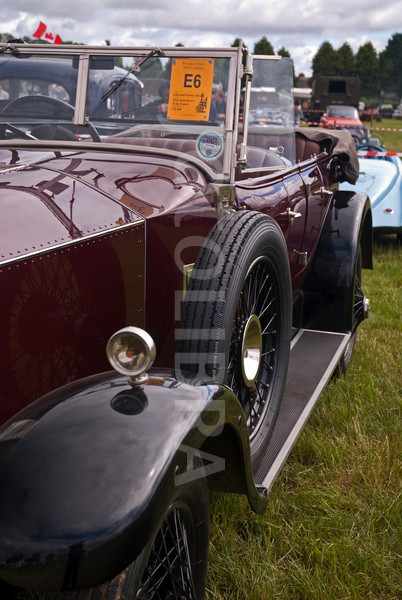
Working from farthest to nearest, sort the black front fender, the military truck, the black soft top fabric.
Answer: the military truck → the black soft top fabric → the black front fender

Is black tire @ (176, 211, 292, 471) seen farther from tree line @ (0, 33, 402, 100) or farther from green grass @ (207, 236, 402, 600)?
tree line @ (0, 33, 402, 100)

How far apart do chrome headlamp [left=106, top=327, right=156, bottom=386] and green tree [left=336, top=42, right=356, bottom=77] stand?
67.2 metres

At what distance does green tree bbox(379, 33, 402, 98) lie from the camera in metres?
75.3

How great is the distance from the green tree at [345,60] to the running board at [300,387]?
65.3 meters

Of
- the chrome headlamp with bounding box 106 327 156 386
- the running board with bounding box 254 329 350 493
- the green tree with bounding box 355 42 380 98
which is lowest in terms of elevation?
the running board with bounding box 254 329 350 493

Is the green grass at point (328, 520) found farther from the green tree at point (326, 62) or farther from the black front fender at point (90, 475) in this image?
the green tree at point (326, 62)

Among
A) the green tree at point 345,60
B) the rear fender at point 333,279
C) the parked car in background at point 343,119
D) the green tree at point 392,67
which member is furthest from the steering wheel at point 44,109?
the green tree at point 392,67

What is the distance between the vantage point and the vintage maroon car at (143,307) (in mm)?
1304

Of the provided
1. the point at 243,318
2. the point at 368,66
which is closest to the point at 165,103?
the point at 243,318

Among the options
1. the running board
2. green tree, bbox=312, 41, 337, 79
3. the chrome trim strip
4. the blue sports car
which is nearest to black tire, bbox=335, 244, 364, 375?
the running board

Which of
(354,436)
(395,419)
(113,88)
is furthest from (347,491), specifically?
(113,88)

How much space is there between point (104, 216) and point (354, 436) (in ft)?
5.46

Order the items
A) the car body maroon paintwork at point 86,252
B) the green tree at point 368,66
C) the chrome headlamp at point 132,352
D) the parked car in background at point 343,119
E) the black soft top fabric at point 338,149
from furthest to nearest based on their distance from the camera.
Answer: the green tree at point 368,66 → the parked car in background at point 343,119 → the black soft top fabric at point 338,149 → the car body maroon paintwork at point 86,252 → the chrome headlamp at point 132,352

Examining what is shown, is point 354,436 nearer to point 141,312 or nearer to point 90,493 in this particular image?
point 141,312
